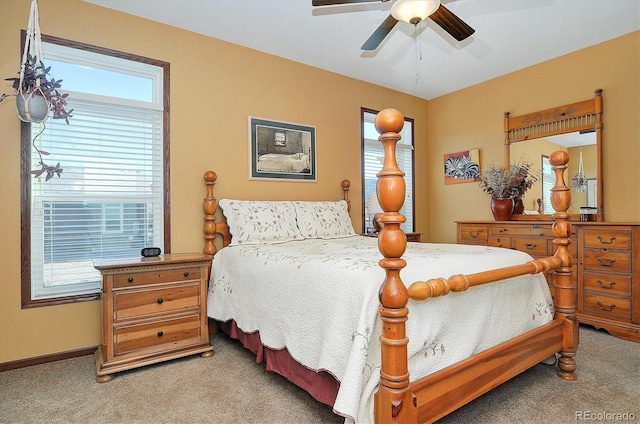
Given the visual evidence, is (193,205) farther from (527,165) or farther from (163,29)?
(527,165)

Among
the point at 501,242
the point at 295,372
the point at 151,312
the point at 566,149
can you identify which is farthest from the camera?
the point at 501,242

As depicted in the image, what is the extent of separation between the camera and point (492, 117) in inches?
166

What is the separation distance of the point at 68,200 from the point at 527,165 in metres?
4.41

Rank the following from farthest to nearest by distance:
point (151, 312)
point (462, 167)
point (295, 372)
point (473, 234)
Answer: point (462, 167) < point (473, 234) < point (151, 312) < point (295, 372)

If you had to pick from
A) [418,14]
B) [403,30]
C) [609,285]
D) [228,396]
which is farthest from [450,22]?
[228,396]

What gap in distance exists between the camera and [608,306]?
2.89m

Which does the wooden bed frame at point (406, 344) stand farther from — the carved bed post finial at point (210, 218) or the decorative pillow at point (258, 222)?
the carved bed post finial at point (210, 218)

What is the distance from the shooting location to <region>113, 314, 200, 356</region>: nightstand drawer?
2246 millimetres

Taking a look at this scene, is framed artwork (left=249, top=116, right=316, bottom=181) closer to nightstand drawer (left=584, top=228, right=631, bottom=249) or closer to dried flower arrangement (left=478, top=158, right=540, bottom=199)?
dried flower arrangement (left=478, top=158, right=540, bottom=199)

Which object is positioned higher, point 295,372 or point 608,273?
point 608,273

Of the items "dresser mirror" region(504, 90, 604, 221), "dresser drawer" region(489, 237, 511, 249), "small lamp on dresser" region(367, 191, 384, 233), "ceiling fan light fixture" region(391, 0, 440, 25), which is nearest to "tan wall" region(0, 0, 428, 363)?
"small lamp on dresser" region(367, 191, 384, 233)

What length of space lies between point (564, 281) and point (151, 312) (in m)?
2.67

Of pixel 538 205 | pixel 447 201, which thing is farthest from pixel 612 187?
pixel 447 201

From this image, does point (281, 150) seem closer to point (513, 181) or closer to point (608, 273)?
point (513, 181)
